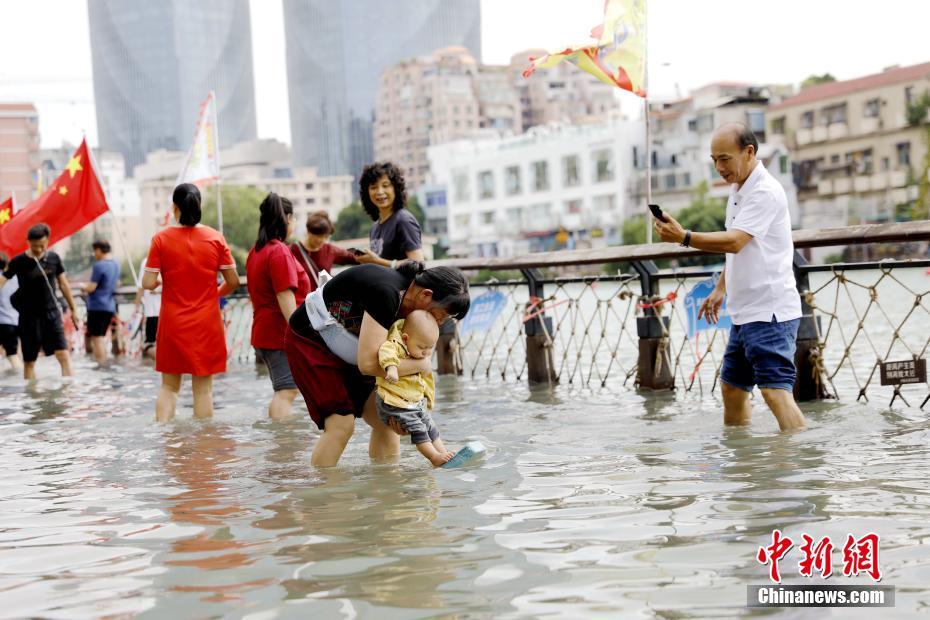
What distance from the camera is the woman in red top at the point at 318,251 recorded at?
6.71 metres

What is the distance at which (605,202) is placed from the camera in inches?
2995

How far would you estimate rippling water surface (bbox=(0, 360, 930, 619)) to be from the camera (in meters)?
2.91

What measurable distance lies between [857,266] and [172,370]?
395cm

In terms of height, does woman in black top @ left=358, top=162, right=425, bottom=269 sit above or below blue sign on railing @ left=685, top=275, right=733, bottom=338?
above

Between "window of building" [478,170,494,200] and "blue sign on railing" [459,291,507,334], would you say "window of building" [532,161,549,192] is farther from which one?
"blue sign on railing" [459,291,507,334]

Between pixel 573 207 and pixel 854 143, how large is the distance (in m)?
25.8

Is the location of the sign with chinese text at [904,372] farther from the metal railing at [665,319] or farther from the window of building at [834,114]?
the window of building at [834,114]

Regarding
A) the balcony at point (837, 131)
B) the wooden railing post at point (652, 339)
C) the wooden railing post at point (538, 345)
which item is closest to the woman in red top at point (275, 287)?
the wooden railing post at point (652, 339)

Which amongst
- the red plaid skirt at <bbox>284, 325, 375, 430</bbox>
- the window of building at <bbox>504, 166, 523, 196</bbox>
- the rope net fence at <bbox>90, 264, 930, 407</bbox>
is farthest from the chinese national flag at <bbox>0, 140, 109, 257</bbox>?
the window of building at <bbox>504, 166, 523, 196</bbox>

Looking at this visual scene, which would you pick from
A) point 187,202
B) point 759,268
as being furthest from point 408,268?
point 187,202

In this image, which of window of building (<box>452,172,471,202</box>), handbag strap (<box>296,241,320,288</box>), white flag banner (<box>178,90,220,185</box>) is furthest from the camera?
window of building (<box>452,172,471,202</box>)

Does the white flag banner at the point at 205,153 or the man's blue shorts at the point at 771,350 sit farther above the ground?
the white flag banner at the point at 205,153

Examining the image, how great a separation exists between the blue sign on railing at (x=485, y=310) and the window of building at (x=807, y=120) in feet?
176

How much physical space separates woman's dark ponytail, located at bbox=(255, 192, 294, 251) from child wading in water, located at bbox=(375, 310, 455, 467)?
1.91 meters
